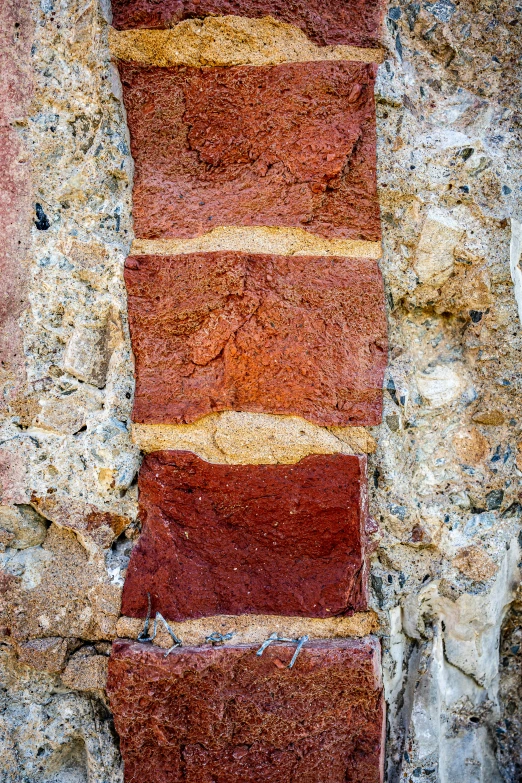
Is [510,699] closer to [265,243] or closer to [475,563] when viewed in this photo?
[475,563]

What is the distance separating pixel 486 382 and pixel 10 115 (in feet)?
2.27

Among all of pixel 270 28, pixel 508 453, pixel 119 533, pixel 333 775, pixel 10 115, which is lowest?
pixel 333 775

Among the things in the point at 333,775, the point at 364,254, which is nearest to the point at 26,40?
the point at 364,254

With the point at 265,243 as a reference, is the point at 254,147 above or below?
above

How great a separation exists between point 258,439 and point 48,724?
451 mm

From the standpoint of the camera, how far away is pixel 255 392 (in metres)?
0.78

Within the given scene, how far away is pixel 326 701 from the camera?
77 cm

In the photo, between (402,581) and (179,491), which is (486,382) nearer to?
(402,581)

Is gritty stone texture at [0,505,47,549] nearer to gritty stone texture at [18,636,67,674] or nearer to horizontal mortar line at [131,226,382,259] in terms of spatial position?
gritty stone texture at [18,636,67,674]

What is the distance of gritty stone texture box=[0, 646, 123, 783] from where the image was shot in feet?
2.68

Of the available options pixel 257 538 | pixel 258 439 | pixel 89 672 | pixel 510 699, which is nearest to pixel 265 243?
pixel 258 439

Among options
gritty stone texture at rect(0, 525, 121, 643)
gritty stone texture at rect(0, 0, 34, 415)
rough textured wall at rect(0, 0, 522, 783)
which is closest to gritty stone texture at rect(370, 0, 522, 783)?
rough textured wall at rect(0, 0, 522, 783)

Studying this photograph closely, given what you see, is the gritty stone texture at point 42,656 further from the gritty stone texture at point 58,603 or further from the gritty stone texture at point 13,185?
the gritty stone texture at point 13,185

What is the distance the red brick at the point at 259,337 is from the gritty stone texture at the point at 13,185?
0.15 metres
